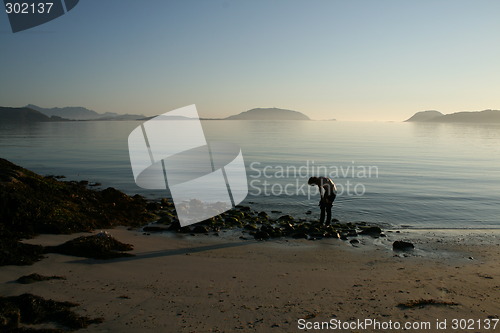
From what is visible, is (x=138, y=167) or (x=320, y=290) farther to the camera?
A: (x=138, y=167)

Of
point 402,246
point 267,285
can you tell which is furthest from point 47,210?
point 402,246

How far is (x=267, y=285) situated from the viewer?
31.3 feet

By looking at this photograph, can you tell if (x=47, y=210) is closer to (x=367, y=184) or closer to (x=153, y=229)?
(x=153, y=229)

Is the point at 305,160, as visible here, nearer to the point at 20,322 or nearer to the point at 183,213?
the point at 183,213

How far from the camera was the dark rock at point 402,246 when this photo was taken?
1383 cm

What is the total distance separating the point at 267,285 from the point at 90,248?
570cm

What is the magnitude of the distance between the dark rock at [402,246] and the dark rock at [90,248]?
31.1 feet

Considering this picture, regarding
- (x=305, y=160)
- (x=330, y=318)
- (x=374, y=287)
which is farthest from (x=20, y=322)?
(x=305, y=160)

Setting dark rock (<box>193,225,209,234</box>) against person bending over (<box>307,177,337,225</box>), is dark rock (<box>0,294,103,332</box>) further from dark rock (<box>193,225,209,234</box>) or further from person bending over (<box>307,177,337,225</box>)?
person bending over (<box>307,177,337,225</box>)

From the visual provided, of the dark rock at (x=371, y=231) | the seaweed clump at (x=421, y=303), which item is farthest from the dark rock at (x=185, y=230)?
the seaweed clump at (x=421, y=303)

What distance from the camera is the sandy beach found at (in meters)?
7.59

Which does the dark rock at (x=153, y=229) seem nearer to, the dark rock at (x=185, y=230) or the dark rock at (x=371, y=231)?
the dark rock at (x=185, y=230)

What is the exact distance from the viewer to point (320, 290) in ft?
30.4

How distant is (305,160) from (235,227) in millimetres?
32470
